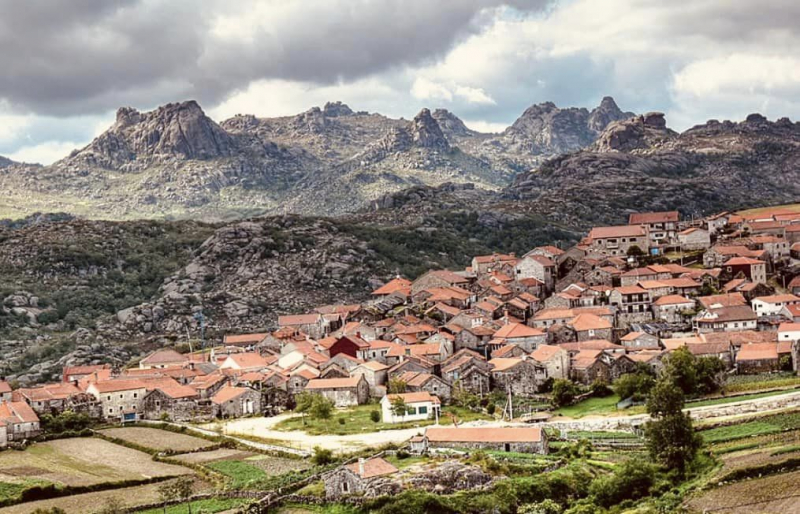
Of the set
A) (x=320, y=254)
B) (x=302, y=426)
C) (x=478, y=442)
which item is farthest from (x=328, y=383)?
(x=320, y=254)

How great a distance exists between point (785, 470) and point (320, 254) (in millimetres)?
135590

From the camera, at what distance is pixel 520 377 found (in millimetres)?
75125

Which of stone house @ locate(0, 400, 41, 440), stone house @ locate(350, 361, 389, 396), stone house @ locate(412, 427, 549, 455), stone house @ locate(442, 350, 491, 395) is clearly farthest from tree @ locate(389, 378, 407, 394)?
stone house @ locate(0, 400, 41, 440)

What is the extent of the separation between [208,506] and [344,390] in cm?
2687

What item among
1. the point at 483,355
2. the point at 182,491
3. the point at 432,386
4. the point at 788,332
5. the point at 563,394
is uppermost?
the point at 788,332

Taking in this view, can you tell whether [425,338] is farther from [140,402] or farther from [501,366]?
[140,402]

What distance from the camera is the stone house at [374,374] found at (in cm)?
7944

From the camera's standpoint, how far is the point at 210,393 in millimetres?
83500

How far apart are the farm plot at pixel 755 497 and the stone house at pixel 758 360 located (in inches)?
975

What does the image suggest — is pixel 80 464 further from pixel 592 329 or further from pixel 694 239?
pixel 694 239

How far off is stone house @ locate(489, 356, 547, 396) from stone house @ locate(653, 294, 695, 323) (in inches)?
603

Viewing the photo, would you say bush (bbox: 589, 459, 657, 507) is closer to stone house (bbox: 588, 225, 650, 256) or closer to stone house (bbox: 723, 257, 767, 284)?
stone house (bbox: 723, 257, 767, 284)

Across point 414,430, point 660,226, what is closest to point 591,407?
point 414,430

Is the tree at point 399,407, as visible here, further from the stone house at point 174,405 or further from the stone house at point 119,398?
the stone house at point 119,398
